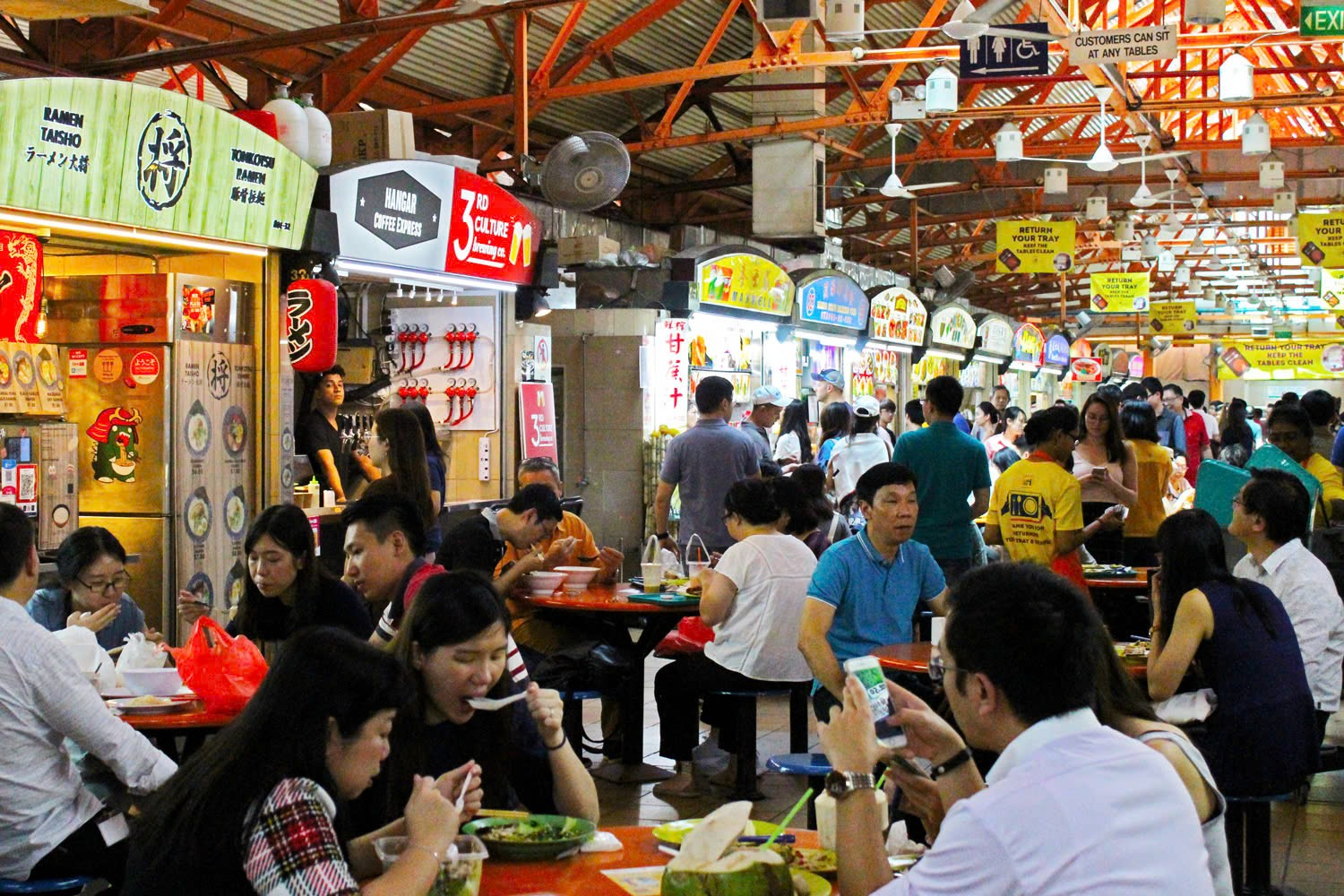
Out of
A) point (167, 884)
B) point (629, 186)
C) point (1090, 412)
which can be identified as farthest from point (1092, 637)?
point (629, 186)

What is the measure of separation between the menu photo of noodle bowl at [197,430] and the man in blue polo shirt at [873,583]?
413 cm

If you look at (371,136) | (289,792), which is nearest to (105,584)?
(289,792)

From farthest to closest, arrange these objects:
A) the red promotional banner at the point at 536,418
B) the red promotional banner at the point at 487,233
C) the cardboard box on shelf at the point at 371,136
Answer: the red promotional banner at the point at 536,418
the red promotional banner at the point at 487,233
the cardboard box on shelf at the point at 371,136

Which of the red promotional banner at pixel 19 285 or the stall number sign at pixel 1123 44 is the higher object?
the stall number sign at pixel 1123 44

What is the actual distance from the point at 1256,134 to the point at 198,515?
35.0 feet

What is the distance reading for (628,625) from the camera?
6.82m

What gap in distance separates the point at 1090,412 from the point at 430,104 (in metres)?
7.41

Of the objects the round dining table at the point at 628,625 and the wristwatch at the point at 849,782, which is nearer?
the wristwatch at the point at 849,782

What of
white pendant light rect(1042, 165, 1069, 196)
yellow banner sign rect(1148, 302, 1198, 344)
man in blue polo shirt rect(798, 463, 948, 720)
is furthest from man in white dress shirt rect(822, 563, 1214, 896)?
yellow banner sign rect(1148, 302, 1198, 344)

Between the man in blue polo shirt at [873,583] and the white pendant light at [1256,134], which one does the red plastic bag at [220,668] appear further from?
the white pendant light at [1256,134]

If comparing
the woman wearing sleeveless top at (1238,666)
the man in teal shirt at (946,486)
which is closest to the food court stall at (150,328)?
the man in teal shirt at (946,486)

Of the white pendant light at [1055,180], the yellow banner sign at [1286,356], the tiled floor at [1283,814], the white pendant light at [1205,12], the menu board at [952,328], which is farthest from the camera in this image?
the yellow banner sign at [1286,356]

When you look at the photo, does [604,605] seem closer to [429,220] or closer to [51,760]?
[51,760]

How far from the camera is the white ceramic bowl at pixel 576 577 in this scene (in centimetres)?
682
